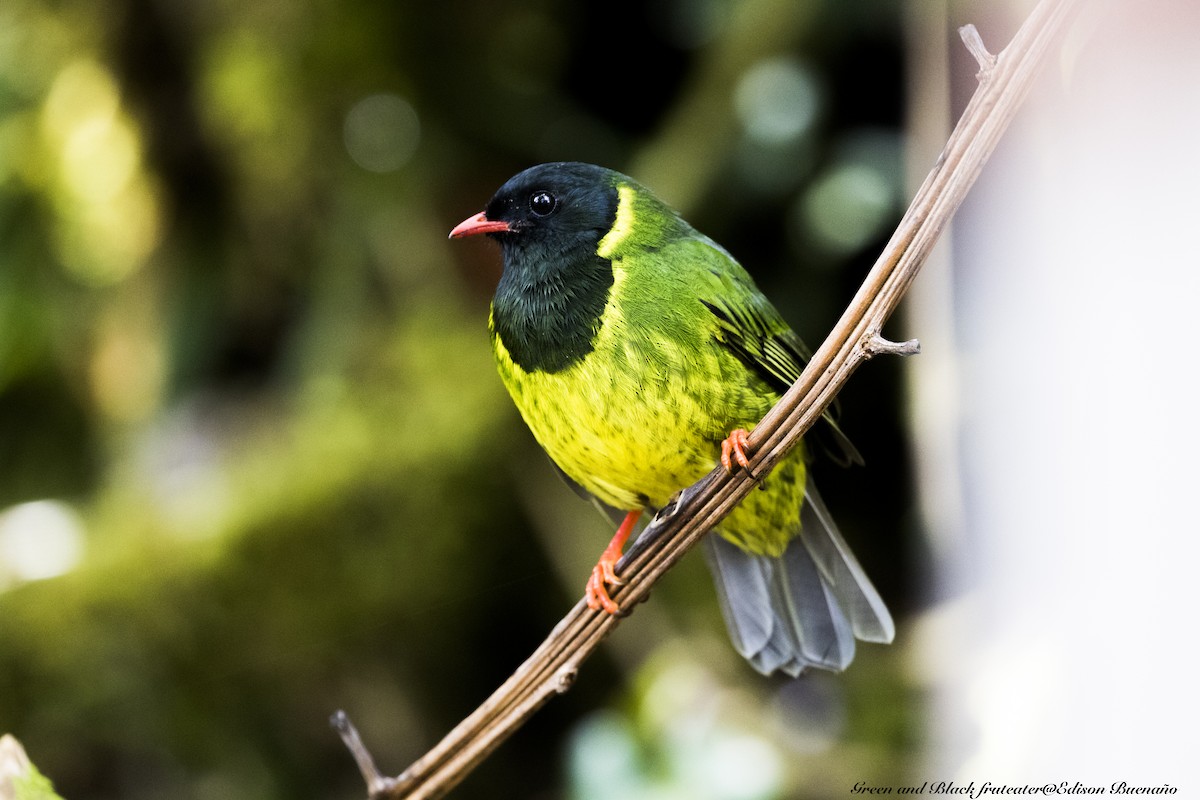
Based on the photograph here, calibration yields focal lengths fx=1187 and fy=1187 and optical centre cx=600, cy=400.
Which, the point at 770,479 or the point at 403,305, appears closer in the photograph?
the point at 770,479

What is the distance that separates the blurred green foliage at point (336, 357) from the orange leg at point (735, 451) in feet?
4.83

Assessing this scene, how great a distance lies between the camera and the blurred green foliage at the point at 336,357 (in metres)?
3.48

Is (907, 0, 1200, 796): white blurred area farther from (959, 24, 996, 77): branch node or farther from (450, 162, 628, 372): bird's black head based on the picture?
(450, 162, 628, 372): bird's black head

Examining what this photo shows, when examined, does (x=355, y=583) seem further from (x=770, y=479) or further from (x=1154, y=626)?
(x=1154, y=626)

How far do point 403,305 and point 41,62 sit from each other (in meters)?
1.41

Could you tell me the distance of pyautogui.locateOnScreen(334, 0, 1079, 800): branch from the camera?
1.12 meters

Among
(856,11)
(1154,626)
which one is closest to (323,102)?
(856,11)

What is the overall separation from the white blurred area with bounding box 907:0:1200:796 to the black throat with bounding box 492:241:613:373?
2.13ft

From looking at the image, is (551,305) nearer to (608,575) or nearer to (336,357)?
(608,575)

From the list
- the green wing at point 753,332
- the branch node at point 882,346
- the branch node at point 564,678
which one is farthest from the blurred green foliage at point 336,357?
the branch node at point 882,346

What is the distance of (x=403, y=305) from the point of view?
3.90 m

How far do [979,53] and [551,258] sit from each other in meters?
0.96

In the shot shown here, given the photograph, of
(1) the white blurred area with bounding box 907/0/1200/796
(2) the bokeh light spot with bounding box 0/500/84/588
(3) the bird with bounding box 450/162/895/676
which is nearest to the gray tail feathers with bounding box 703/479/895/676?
(3) the bird with bounding box 450/162/895/676

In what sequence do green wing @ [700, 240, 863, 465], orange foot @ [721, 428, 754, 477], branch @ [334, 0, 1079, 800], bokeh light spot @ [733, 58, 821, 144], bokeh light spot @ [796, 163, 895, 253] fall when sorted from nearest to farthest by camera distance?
branch @ [334, 0, 1079, 800] → orange foot @ [721, 428, 754, 477] → green wing @ [700, 240, 863, 465] → bokeh light spot @ [796, 163, 895, 253] → bokeh light spot @ [733, 58, 821, 144]
